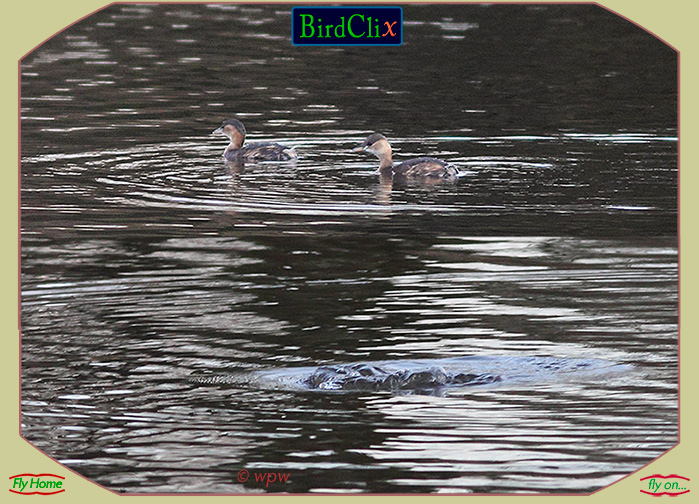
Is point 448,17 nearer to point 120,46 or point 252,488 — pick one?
point 120,46

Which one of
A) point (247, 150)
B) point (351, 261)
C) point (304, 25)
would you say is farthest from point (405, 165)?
point (304, 25)

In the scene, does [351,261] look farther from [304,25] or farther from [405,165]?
[405,165]

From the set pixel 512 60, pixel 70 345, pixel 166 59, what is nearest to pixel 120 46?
pixel 166 59

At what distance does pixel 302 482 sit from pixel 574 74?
3.20 metres

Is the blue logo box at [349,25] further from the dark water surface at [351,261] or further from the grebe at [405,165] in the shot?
the grebe at [405,165]

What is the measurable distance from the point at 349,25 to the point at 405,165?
2.74 meters

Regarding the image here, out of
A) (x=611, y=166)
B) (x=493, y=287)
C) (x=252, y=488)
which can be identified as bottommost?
(x=252, y=488)

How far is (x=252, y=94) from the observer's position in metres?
8.37

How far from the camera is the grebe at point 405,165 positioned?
8469 millimetres

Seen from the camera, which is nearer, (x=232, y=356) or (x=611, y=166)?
(x=232, y=356)

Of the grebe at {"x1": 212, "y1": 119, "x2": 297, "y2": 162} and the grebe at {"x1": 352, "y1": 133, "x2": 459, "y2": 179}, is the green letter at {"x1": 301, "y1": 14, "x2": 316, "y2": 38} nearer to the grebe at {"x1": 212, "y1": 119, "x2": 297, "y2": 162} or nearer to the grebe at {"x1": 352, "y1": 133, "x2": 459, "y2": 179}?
the grebe at {"x1": 352, "y1": 133, "x2": 459, "y2": 179}

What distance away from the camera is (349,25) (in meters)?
6.05

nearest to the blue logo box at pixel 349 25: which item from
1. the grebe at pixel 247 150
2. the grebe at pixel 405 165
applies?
the grebe at pixel 405 165
